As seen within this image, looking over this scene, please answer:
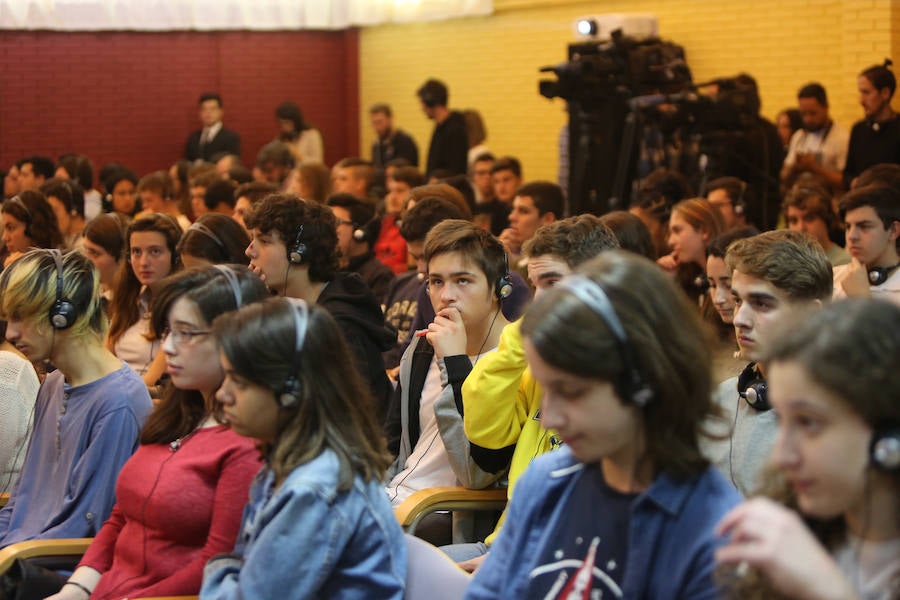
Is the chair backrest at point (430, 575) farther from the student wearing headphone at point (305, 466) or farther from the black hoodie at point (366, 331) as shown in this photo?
the black hoodie at point (366, 331)

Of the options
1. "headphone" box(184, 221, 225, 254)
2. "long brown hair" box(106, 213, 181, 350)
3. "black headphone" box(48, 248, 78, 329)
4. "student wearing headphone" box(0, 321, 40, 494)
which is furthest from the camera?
"long brown hair" box(106, 213, 181, 350)

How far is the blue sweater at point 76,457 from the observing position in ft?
9.29

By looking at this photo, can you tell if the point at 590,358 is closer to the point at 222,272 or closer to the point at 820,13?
the point at 222,272

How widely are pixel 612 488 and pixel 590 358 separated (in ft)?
0.75

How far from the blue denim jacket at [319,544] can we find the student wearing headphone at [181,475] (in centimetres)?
26

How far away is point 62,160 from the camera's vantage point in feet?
28.5

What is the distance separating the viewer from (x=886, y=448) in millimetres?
1337

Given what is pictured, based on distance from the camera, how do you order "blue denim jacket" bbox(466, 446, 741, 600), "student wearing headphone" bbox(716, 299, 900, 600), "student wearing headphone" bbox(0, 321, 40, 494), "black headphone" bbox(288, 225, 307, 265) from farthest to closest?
"black headphone" bbox(288, 225, 307, 265)
"student wearing headphone" bbox(0, 321, 40, 494)
"blue denim jacket" bbox(466, 446, 741, 600)
"student wearing headphone" bbox(716, 299, 900, 600)

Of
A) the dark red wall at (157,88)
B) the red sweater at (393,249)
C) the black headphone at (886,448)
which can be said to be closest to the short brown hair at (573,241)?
the black headphone at (886,448)

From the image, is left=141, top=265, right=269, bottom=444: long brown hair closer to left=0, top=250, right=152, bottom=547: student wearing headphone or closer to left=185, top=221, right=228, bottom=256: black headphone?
left=0, top=250, right=152, bottom=547: student wearing headphone

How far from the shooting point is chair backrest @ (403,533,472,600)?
2.05 meters

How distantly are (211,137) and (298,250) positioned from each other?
8245mm

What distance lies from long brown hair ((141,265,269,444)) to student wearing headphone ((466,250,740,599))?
3.47 ft

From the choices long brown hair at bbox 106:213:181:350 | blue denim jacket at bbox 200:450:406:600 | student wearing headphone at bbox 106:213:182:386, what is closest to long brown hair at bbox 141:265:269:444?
blue denim jacket at bbox 200:450:406:600
